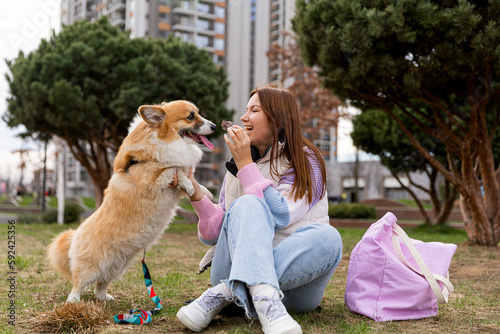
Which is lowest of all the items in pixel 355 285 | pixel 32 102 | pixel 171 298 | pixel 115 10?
pixel 171 298

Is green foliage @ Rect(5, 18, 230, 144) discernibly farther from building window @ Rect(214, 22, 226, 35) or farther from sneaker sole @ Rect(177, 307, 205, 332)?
building window @ Rect(214, 22, 226, 35)

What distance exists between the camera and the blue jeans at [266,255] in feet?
7.41

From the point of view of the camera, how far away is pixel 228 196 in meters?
2.93

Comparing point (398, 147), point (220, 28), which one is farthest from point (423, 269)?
point (220, 28)

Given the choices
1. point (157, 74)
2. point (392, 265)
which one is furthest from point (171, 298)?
point (157, 74)

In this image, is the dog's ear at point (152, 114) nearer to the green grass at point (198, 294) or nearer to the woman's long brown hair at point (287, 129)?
the woman's long brown hair at point (287, 129)

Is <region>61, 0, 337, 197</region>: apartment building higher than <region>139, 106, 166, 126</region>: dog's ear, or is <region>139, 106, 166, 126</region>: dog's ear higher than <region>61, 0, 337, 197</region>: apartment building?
<region>61, 0, 337, 197</region>: apartment building

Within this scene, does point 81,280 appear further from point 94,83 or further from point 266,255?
point 94,83

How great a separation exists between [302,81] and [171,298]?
685 inches

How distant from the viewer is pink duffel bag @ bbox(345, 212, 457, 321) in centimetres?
278

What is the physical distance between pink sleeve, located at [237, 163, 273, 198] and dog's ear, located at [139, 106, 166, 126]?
0.96 meters

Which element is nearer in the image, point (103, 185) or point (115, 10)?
point (103, 185)

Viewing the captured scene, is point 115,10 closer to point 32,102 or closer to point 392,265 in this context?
point 32,102

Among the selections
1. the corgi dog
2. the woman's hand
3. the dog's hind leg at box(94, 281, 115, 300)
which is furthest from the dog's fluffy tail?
the woman's hand
